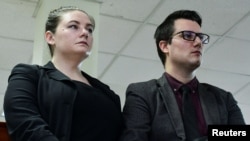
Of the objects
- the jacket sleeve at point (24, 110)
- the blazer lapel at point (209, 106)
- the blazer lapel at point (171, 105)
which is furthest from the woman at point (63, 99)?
the blazer lapel at point (209, 106)

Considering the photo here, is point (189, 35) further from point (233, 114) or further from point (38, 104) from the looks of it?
point (38, 104)

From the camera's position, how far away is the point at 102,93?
4.72 feet

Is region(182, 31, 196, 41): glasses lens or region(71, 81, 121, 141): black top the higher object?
region(182, 31, 196, 41): glasses lens

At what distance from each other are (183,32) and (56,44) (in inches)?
21.4

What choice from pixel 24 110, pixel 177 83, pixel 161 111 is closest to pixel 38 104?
pixel 24 110

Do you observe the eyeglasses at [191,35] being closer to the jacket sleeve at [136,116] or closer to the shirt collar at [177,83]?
the shirt collar at [177,83]

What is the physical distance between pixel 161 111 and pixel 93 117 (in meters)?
0.27

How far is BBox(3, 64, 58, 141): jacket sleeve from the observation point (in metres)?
1.15

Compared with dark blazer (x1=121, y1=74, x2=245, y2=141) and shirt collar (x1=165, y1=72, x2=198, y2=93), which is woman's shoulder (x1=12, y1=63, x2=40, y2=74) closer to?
dark blazer (x1=121, y1=74, x2=245, y2=141)

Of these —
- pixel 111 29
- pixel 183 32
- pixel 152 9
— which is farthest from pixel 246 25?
pixel 183 32

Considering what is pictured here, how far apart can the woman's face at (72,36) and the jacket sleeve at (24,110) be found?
0.73 feet

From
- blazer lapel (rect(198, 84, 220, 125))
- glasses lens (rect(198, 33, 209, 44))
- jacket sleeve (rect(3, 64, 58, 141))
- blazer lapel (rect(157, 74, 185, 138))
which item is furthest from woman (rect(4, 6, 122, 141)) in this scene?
glasses lens (rect(198, 33, 209, 44))

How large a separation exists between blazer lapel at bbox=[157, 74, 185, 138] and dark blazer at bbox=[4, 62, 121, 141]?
0.36 metres

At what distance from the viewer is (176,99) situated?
4.78 ft
